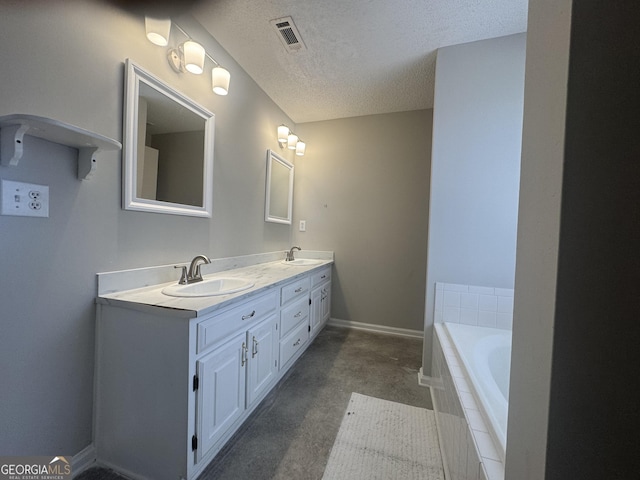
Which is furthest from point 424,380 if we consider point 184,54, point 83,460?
point 184,54

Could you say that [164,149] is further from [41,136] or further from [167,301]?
[167,301]

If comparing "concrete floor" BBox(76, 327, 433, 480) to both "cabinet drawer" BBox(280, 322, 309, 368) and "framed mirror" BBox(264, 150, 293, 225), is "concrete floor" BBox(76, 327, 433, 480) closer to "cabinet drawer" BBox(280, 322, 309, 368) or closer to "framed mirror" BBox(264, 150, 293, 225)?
"cabinet drawer" BBox(280, 322, 309, 368)

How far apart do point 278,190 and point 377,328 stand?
1898mm

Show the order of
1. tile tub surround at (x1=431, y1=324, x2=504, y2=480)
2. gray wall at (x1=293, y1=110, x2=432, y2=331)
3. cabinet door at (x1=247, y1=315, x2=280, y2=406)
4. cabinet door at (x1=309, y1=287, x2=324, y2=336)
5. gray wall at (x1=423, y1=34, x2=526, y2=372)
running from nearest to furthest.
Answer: tile tub surround at (x1=431, y1=324, x2=504, y2=480)
cabinet door at (x1=247, y1=315, x2=280, y2=406)
gray wall at (x1=423, y1=34, x2=526, y2=372)
cabinet door at (x1=309, y1=287, x2=324, y2=336)
gray wall at (x1=293, y1=110, x2=432, y2=331)

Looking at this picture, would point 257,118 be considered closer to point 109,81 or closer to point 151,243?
point 109,81

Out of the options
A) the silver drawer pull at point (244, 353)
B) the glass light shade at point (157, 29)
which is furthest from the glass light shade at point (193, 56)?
the silver drawer pull at point (244, 353)

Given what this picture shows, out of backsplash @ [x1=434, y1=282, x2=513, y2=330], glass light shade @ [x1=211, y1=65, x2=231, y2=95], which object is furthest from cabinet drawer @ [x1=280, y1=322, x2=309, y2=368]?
glass light shade @ [x1=211, y1=65, x2=231, y2=95]

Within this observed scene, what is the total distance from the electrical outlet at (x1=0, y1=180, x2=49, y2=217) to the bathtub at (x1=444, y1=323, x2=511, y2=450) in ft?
5.85

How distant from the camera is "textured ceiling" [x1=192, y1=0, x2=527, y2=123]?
1.46 meters

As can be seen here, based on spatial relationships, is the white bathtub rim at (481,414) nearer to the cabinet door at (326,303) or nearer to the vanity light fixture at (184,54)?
the cabinet door at (326,303)

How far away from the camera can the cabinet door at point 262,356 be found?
1376mm

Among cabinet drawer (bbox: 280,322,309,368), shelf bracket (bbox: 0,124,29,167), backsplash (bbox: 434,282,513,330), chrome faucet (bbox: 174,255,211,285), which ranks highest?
shelf bracket (bbox: 0,124,29,167)

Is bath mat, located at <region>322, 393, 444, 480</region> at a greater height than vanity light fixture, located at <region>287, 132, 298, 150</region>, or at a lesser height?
lesser

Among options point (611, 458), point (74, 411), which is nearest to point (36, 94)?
point (74, 411)
